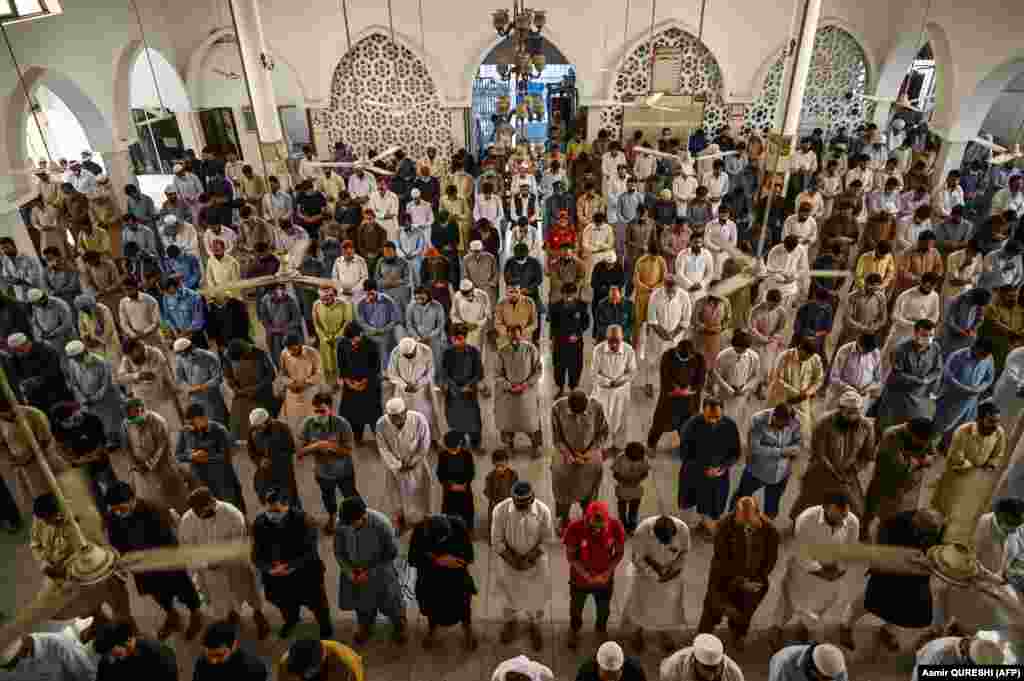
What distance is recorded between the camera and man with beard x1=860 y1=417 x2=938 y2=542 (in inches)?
197

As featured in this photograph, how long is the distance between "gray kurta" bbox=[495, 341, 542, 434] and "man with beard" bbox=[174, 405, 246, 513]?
241cm

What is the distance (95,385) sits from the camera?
6.51m

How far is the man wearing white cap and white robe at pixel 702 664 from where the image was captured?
358 centimetres

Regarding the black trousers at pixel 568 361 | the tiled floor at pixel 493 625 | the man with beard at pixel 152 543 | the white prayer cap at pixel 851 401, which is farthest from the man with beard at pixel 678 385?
the man with beard at pixel 152 543

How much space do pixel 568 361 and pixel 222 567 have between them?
3.97 meters

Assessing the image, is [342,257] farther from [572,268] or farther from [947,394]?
[947,394]

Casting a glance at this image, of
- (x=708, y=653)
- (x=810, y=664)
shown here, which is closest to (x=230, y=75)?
(x=708, y=653)

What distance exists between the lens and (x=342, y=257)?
8.20m

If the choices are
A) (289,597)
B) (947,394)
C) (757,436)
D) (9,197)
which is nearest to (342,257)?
(289,597)

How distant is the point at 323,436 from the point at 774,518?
3813 millimetres

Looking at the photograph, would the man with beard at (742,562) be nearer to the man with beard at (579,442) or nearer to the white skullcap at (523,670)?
the man with beard at (579,442)

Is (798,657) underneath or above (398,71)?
underneath

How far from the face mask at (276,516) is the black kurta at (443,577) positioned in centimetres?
84

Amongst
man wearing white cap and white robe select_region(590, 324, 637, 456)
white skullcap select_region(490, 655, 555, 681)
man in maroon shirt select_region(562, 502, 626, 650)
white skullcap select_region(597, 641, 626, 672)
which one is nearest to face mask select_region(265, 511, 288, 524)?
white skullcap select_region(490, 655, 555, 681)
